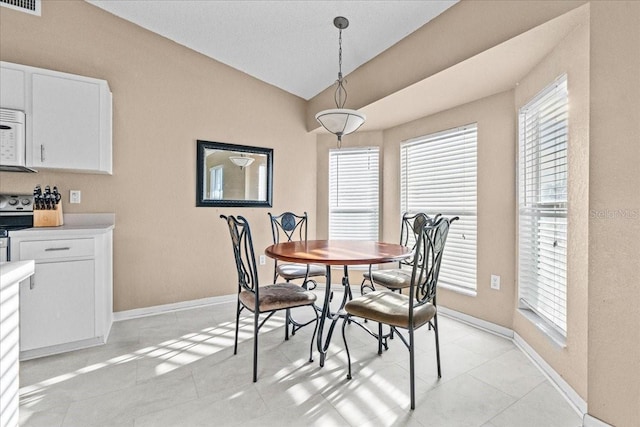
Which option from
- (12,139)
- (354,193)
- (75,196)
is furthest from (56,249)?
(354,193)

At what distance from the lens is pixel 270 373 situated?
2.01 metres

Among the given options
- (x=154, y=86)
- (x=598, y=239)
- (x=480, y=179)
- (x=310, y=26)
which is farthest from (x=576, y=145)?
(x=154, y=86)

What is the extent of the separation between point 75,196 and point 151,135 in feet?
2.86

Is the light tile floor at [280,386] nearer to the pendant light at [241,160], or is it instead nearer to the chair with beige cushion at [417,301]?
the chair with beige cushion at [417,301]

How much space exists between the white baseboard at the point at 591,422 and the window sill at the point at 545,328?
1.32 ft

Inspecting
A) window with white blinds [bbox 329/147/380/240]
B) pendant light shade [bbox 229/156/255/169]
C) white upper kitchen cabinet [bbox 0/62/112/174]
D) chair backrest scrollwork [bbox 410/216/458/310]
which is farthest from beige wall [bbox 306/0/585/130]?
white upper kitchen cabinet [bbox 0/62/112/174]

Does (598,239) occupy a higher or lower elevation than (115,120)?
lower

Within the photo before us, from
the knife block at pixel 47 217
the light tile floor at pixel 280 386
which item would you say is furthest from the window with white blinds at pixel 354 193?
the knife block at pixel 47 217

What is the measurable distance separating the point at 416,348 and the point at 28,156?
3.35 m

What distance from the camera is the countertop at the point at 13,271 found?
800 millimetres

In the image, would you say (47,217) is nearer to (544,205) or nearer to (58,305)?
(58,305)

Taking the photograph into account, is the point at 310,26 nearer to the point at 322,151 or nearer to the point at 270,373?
the point at 322,151

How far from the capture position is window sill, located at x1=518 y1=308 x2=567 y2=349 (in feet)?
6.23

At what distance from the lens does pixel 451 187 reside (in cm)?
311
